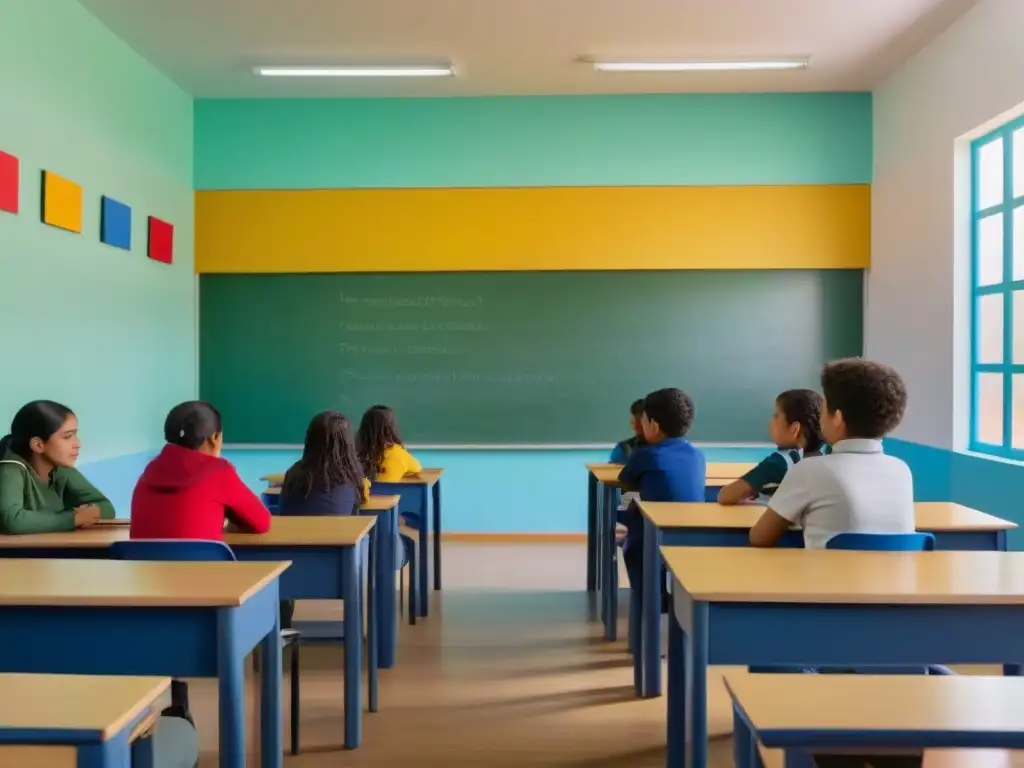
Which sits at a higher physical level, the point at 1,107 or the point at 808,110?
the point at 808,110

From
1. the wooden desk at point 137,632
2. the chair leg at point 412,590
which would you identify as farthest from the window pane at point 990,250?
the wooden desk at point 137,632

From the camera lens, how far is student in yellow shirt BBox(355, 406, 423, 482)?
4.45m

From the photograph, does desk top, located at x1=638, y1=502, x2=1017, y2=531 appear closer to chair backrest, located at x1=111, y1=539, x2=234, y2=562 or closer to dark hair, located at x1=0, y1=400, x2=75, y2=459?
chair backrest, located at x1=111, y1=539, x2=234, y2=562

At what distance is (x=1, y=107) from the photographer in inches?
157

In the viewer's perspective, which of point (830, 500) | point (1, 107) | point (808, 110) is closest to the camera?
point (830, 500)

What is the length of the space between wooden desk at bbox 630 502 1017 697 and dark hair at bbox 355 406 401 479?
1638 mm

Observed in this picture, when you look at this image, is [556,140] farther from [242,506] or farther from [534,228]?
[242,506]

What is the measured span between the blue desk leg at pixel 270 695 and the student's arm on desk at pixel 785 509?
1324mm

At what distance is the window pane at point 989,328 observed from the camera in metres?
4.88

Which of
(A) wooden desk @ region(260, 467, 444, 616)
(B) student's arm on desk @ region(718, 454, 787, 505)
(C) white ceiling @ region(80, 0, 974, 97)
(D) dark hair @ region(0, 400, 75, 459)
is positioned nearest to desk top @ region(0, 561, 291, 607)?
(D) dark hair @ region(0, 400, 75, 459)

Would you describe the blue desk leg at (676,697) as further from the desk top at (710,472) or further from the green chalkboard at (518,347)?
the green chalkboard at (518,347)

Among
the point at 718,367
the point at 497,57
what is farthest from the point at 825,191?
the point at 497,57

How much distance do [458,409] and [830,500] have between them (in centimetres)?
419

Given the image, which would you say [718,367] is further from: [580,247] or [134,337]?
[134,337]
